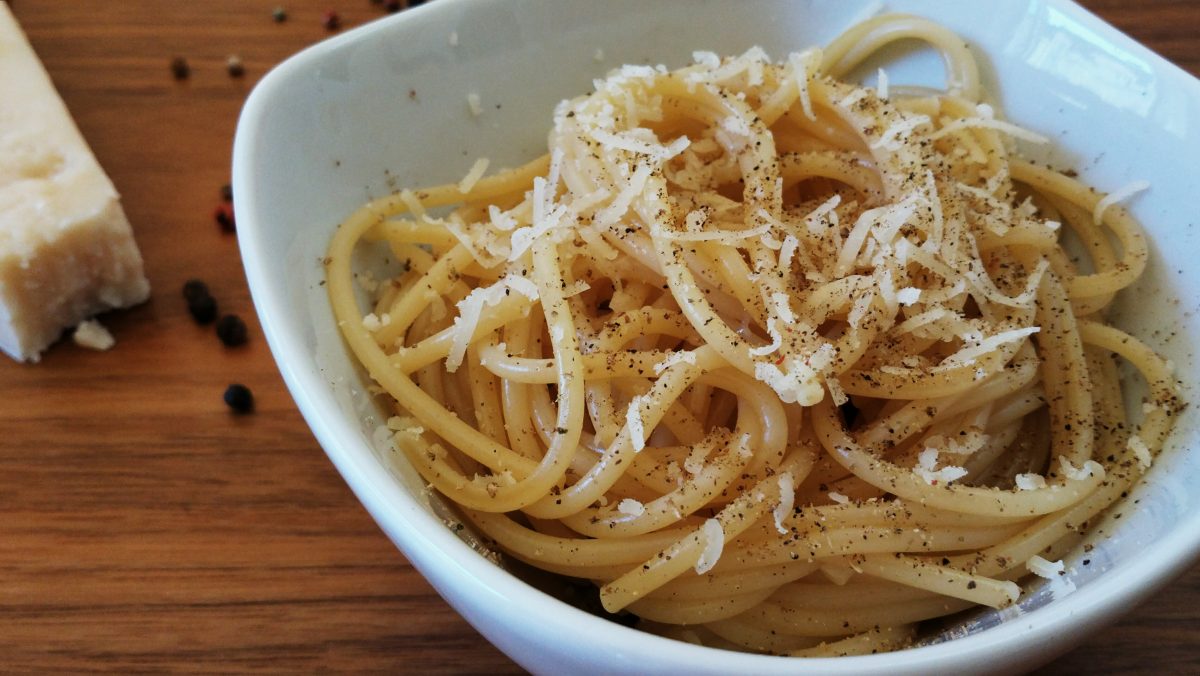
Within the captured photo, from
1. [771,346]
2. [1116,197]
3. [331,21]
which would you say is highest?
[1116,197]

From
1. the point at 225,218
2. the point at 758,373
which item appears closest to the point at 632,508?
the point at 758,373

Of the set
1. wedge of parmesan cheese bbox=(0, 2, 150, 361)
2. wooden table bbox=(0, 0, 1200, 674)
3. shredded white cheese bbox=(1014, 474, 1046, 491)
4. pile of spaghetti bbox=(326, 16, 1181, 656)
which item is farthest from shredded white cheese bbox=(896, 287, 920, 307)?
wedge of parmesan cheese bbox=(0, 2, 150, 361)

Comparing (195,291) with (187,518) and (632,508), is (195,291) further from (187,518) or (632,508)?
(632,508)

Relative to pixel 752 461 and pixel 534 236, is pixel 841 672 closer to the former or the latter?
pixel 752 461

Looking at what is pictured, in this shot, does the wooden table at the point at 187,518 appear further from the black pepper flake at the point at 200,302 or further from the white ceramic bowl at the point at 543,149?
the white ceramic bowl at the point at 543,149

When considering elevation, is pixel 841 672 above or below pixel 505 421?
above

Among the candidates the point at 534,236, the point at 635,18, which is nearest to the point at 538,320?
the point at 534,236
